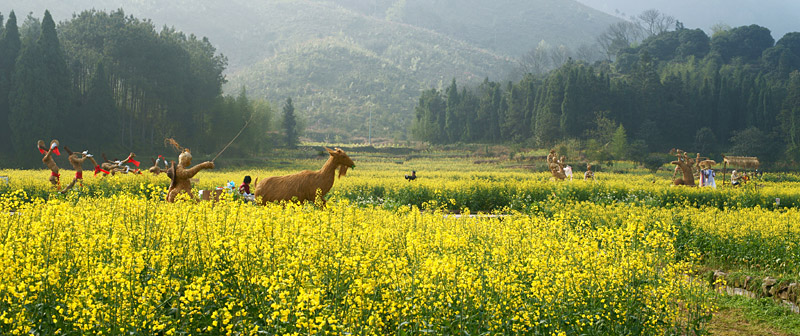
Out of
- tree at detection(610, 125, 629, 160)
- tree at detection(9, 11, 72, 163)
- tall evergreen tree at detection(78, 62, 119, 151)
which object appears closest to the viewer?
tree at detection(9, 11, 72, 163)

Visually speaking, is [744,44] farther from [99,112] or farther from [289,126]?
[99,112]

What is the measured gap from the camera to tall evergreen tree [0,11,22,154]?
32812 mm

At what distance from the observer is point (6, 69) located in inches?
1329

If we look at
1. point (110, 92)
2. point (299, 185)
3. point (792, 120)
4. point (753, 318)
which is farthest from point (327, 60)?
point (753, 318)

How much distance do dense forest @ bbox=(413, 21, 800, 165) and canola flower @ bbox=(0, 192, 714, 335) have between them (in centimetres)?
4053

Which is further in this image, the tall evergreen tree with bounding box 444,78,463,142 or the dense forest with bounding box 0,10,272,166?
the tall evergreen tree with bounding box 444,78,463,142

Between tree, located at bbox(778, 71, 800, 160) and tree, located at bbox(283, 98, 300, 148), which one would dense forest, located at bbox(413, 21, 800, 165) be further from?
tree, located at bbox(283, 98, 300, 148)

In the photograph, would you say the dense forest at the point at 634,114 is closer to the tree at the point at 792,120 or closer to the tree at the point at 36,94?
the tree at the point at 792,120

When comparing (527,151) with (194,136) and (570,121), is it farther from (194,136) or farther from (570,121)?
(194,136)

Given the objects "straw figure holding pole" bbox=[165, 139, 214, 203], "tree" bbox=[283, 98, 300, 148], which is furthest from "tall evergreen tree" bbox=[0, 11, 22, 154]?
"tree" bbox=[283, 98, 300, 148]

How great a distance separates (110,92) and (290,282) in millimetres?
38062

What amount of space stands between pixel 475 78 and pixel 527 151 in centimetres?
9493

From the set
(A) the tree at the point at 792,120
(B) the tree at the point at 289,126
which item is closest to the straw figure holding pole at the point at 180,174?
(B) the tree at the point at 289,126

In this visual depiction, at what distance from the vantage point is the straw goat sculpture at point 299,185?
1168 centimetres
